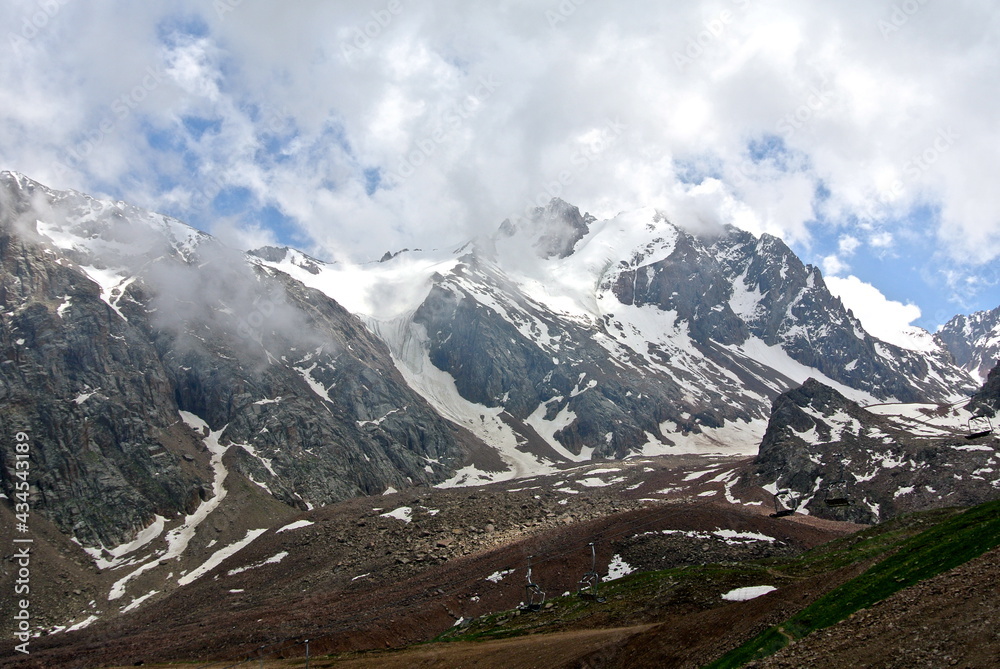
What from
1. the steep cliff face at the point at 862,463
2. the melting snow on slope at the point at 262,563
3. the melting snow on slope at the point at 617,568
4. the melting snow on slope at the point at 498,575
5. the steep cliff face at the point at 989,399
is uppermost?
the steep cliff face at the point at 989,399


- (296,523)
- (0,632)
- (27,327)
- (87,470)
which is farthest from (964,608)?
(27,327)

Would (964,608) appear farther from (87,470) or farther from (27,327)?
(27,327)

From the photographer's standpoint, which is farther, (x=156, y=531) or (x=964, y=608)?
(x=156, y=531)

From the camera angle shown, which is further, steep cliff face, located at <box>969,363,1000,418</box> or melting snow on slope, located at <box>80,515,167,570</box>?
steep cliff face, located at <box>969,363,1000,418</box>

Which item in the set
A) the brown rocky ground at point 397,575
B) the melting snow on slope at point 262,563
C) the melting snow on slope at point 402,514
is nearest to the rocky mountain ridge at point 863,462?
the brown rocky ground at point 397,575

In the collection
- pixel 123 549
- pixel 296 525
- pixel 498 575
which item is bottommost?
pixel 123 549


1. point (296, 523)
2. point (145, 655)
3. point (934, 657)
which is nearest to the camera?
point (934, 657)

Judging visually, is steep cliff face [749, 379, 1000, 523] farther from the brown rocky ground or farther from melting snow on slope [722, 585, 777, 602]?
melting snow on slope [722, 585, 777, 602]

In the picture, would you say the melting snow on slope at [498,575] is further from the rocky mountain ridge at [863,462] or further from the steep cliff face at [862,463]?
the steep cliff face at [862,463]

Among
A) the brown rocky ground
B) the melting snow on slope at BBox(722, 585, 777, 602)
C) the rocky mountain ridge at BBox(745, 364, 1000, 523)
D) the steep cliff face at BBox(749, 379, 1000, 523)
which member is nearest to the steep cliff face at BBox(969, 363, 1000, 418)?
the rocky mountain ridge at BBox(745, 364, 1000, 523)

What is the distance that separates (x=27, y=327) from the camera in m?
192

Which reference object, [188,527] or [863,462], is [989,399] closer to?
[863,462]

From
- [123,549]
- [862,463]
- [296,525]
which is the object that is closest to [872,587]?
[862,463]

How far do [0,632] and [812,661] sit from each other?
402ft
